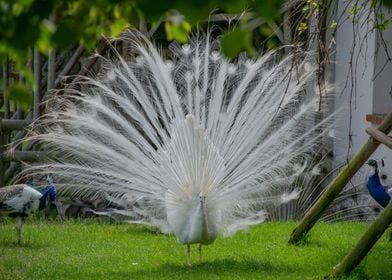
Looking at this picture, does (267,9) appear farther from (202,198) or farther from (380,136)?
(202,198)

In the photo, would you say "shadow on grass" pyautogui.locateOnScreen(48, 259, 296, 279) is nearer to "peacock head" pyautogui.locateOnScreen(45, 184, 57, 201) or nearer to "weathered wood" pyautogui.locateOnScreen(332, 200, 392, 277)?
"weathered wood" pyautogui.locateOnScreen(332, 200, 392, 277)

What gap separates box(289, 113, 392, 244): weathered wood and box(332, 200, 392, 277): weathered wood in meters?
0.51

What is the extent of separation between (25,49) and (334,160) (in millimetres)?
9412

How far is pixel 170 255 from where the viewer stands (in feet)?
26.8

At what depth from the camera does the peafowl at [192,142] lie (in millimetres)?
7566

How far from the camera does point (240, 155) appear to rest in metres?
7.72

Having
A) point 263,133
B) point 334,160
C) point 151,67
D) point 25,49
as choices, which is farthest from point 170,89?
point 25,49

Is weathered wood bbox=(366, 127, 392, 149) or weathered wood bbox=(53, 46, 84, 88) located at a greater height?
weathered wood bbox=(366, 127, 392, 149)

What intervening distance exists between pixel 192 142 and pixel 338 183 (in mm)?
1157

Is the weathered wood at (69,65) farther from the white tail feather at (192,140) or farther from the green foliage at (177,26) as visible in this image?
the green foliage at (177,26)

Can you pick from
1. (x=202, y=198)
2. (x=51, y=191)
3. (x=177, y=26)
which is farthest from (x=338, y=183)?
(x=177, y=26)

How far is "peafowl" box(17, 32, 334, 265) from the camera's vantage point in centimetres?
757

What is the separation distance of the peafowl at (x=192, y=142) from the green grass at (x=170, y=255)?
1.02 ft

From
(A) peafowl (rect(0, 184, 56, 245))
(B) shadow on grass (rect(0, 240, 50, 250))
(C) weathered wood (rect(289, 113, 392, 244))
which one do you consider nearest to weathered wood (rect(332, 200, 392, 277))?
(C) weathered wood (rect(289, 113, 392, 244))
